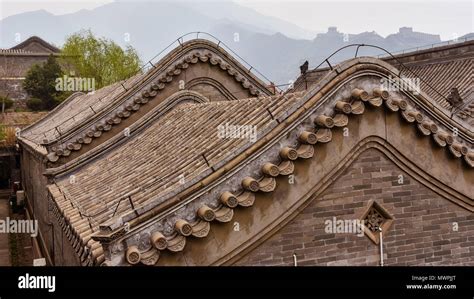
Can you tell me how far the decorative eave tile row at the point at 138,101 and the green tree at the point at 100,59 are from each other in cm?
3009

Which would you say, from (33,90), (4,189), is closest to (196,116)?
(4,189)

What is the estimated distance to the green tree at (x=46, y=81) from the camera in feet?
168

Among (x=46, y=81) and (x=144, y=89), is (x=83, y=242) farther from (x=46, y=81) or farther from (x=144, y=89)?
(x=46, y=81)

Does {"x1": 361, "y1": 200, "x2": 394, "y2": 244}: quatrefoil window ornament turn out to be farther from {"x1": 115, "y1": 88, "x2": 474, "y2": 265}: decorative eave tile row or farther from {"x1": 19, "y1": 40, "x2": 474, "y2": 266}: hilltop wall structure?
{"x1": 115, "y1": 88, "x2": 474, "y2": 265}: decorative eave tile row

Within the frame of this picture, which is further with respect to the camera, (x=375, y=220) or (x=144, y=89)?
(x=144, y=89)

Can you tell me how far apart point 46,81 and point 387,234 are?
160ft

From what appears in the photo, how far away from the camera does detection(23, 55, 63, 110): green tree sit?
51.3 meters

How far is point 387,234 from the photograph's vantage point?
8.55 m

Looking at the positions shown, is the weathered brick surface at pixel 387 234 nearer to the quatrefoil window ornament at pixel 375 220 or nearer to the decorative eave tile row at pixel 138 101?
the quatrefoil window ornament at pixel 375 220

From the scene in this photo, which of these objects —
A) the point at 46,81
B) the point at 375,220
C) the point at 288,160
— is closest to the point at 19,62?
the point at 46,81

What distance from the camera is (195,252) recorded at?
732cm

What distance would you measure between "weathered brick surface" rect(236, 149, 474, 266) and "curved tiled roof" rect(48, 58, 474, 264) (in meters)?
0.70

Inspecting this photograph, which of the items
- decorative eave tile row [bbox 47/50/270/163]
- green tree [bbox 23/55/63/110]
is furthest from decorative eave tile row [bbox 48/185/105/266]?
green tree [bbox 23/55/63/110]
